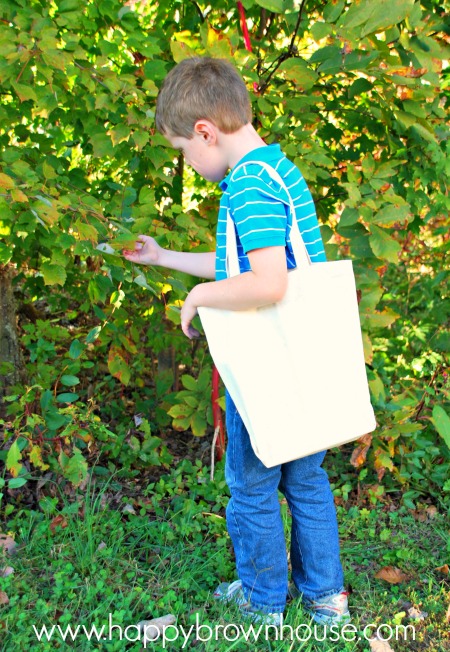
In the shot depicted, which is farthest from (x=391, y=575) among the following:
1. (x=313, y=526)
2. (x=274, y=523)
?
(x=274, y=523)

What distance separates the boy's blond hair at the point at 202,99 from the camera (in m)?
1.76

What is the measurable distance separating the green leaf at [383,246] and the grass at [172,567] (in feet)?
3.26

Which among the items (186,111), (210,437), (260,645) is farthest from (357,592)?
(186,111)

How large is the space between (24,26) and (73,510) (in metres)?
1.55

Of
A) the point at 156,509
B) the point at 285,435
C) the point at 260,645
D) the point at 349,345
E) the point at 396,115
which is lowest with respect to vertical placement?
the point at 260,645

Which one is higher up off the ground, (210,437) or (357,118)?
(357,118)

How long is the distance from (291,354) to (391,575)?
3.41 feet

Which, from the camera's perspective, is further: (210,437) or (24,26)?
(210,437)

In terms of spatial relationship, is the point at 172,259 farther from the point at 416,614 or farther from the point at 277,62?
the point at 416,614

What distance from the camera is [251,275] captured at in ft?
5.51

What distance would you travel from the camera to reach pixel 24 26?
2.12 m

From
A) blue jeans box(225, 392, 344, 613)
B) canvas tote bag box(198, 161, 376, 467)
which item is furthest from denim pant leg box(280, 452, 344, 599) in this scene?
canvas tote bag box(198, 161, 376, 467)

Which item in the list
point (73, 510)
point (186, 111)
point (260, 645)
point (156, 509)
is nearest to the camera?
point (186, 111)

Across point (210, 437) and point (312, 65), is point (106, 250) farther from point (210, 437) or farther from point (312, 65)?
point (210, 437)
